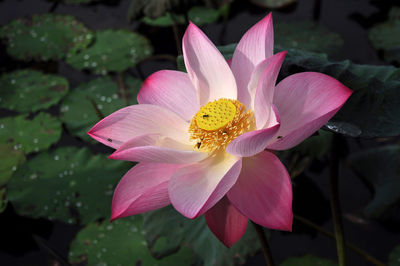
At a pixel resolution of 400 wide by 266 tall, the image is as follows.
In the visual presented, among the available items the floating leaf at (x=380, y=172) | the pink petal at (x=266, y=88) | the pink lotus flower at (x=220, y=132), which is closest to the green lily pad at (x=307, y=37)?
the floating leaf at (x=380, y=172)

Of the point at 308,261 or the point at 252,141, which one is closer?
the point at 252,141

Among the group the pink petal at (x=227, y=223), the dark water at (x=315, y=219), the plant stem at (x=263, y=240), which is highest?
the pink petal at (x=227, y=223)

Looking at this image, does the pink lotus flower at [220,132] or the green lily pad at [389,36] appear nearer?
the pink lotus flower at [220,132]

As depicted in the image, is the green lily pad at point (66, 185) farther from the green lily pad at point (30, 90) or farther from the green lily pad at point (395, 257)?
the green lily pad at point (395, 257)

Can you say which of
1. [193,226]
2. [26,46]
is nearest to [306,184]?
[193,226]

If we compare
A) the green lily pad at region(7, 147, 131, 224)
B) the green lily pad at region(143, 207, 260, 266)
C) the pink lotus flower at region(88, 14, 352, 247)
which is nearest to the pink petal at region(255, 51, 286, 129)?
the pink lotus flower at region(88, 14, 352, 247)

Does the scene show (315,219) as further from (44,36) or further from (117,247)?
(44,36)

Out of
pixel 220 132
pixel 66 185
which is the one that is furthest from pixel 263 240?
pixel 66 185
